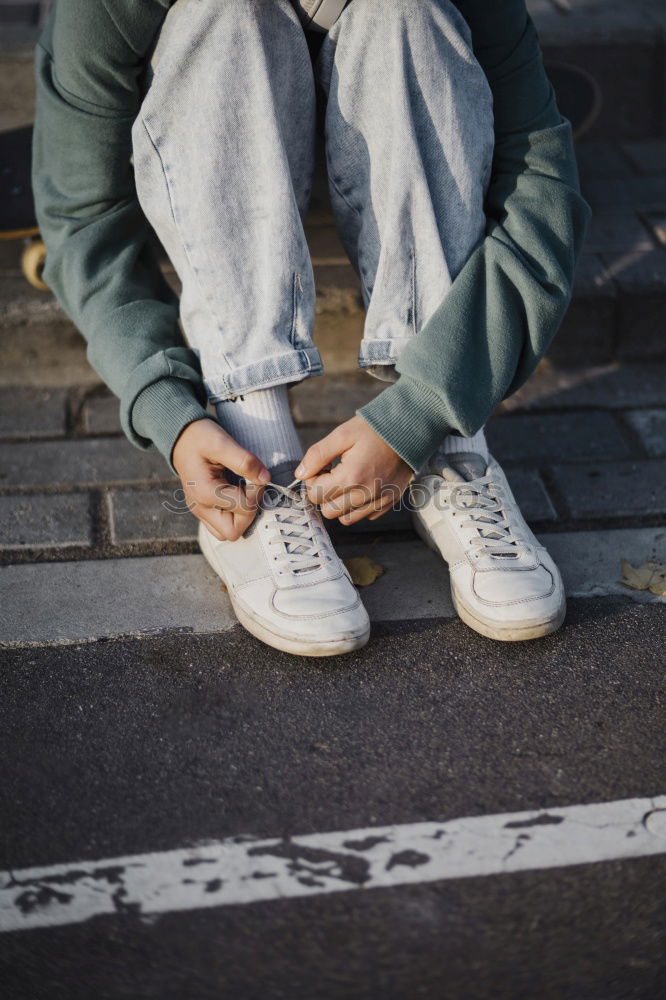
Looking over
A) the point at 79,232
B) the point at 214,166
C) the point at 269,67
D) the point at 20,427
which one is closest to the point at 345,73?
the point at 269,67

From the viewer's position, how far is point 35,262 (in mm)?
2627

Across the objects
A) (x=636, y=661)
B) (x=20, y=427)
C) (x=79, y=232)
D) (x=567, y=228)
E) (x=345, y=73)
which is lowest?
(x=20, y=427)

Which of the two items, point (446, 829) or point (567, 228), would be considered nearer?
point (446, 829)

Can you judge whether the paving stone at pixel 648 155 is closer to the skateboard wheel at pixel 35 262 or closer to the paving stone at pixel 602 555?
the paving stone at pixel 602 555

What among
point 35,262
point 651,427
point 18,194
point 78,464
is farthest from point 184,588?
point 18,194

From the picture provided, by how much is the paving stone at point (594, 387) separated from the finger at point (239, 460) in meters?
1.07

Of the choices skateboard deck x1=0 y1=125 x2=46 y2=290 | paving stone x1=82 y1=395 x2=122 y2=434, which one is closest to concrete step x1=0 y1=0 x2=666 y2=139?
skateboard deck x1=0 y1=125 x2=46 y2=290

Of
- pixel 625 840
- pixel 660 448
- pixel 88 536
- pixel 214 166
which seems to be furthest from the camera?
pixel 660 448

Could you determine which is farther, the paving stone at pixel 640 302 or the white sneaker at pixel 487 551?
the paving stone at pixel 640 302

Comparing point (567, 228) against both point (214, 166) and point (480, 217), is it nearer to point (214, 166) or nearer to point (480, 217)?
point (480, 217)

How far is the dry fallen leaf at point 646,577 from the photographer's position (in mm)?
1979

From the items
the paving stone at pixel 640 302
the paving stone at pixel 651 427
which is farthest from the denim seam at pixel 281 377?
the paving stone at pixel 640 302

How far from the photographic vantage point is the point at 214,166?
5.73ft

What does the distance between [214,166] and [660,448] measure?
1.35m
